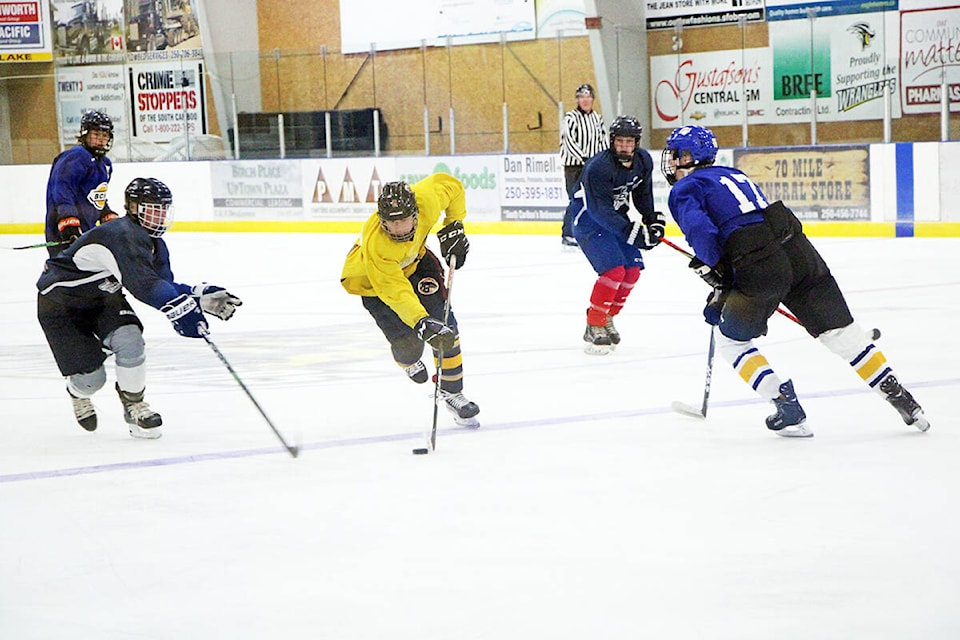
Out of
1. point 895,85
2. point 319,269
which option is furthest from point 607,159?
point 895,85

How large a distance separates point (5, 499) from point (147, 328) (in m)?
4.07

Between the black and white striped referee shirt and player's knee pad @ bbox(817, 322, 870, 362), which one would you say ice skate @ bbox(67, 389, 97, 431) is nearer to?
player's knee pad @ bbox(817, 322, 870, 362)

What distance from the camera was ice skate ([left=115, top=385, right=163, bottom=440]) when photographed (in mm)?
4652

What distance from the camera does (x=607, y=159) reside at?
6.33 meters

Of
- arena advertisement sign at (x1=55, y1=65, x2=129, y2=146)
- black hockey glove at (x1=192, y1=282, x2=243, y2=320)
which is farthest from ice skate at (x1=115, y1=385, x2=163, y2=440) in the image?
arena advertisement sign at (x1=55, y1=65, x2=129, y2=146)

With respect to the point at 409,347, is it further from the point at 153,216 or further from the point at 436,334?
the point at 153,216

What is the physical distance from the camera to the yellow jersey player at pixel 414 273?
4.33 meters

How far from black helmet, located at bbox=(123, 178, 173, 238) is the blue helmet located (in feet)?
5.35

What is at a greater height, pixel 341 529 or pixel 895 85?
pixel 895 85

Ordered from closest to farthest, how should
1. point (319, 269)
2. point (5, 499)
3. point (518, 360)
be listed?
point (5, 499)
point (518, 360)
point (319, 269)

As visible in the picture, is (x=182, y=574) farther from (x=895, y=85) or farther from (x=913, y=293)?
(x=895, y=85)

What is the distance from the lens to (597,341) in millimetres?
6312

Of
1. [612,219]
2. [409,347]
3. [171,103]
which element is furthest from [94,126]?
[171,103]

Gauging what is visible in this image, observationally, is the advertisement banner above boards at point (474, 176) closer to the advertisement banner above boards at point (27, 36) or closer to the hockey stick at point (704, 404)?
the advertisement banner above boards at point (27, 36)
